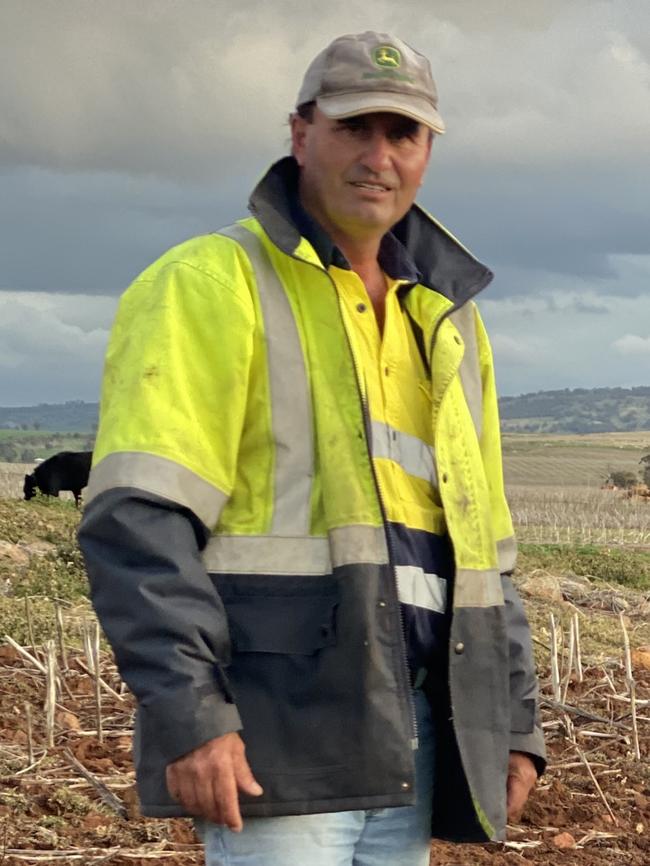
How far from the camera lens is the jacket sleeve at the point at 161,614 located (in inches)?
94.1

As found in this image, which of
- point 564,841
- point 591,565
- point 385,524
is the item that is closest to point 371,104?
point 385,524

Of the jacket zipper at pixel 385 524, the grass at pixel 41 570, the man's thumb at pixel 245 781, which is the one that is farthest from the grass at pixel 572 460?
the man's thumb at pixel 245 781

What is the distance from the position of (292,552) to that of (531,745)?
861mm

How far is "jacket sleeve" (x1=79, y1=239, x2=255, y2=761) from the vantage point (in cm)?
240

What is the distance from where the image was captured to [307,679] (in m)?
2.56

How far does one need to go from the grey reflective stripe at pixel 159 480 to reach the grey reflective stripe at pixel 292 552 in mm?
71

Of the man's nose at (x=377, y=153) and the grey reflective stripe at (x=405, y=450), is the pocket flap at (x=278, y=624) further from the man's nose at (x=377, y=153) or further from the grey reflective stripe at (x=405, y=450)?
the man's nose at (x=377, y=153)

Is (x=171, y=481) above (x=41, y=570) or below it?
below

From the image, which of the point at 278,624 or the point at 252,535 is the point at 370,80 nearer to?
the point at 252,535

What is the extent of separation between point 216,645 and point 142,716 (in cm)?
18

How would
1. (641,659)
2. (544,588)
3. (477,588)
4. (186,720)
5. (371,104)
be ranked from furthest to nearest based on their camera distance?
(544,588) → (641,659) → (477,588) → (371,104) → (186,720)

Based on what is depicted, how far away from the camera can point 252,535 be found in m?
2.58

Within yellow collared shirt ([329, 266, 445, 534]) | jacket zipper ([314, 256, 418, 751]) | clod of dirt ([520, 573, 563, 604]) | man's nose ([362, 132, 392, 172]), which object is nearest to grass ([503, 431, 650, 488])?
clod of dirt ([520, 573, 563, 604])

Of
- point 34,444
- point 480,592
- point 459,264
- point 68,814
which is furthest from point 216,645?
point 34,444
